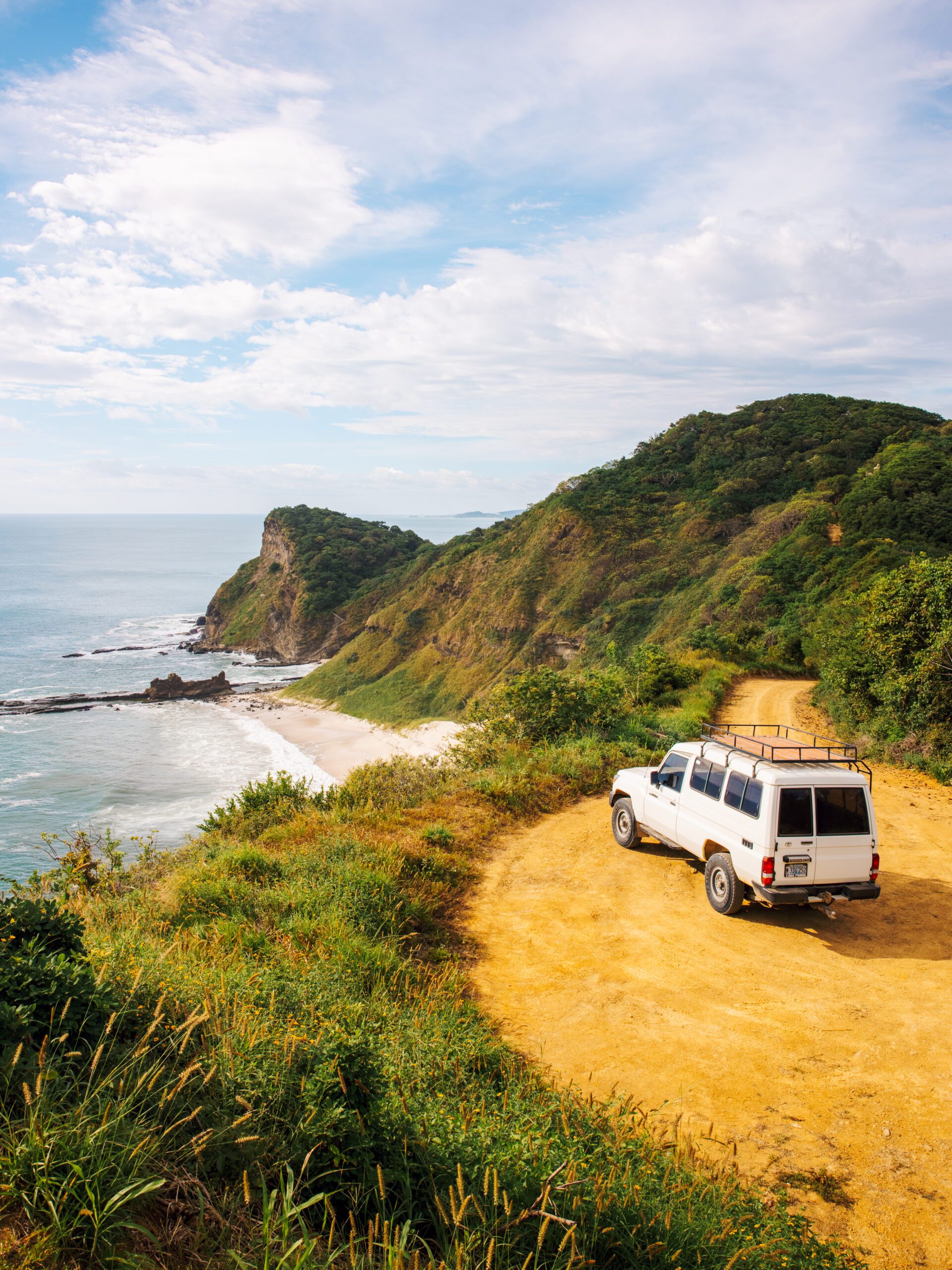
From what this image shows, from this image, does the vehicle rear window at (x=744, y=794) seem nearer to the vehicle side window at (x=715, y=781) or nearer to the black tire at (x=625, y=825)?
the vehicle side window at (x=715, y=781)

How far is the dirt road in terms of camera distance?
198 inches

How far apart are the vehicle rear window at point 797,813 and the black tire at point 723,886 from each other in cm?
107

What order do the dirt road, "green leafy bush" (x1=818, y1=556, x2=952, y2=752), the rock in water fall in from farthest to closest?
the rock in water → "green leafy bush" (x1=818, y1=556, x2=952, y2=752) → the dirt road

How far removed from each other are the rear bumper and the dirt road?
25.3 inches

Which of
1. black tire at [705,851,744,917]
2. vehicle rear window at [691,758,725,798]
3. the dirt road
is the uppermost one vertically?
vehicle rear window at [691,758,725,798]

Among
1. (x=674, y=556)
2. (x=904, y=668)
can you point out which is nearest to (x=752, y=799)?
(x=904, y=668)

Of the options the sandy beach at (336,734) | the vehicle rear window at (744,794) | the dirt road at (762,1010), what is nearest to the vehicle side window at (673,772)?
the vehicle rear window at (744,794)

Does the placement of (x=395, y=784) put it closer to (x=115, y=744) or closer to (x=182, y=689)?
(x=115, y=744)

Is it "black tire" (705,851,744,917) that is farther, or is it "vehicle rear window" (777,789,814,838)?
"black tire" (705,851,744,917)

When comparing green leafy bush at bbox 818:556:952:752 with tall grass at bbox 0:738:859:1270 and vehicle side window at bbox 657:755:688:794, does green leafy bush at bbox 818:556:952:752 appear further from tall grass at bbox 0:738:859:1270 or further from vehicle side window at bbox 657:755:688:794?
tall grass at bbox 0:738:859:1270

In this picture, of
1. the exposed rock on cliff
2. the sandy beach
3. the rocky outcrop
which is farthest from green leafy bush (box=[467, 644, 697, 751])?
the rocky outcrop

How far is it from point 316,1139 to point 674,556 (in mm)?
60523

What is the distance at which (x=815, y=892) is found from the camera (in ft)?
27.3

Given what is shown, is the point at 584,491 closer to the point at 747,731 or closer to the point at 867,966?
the point at 747,731
